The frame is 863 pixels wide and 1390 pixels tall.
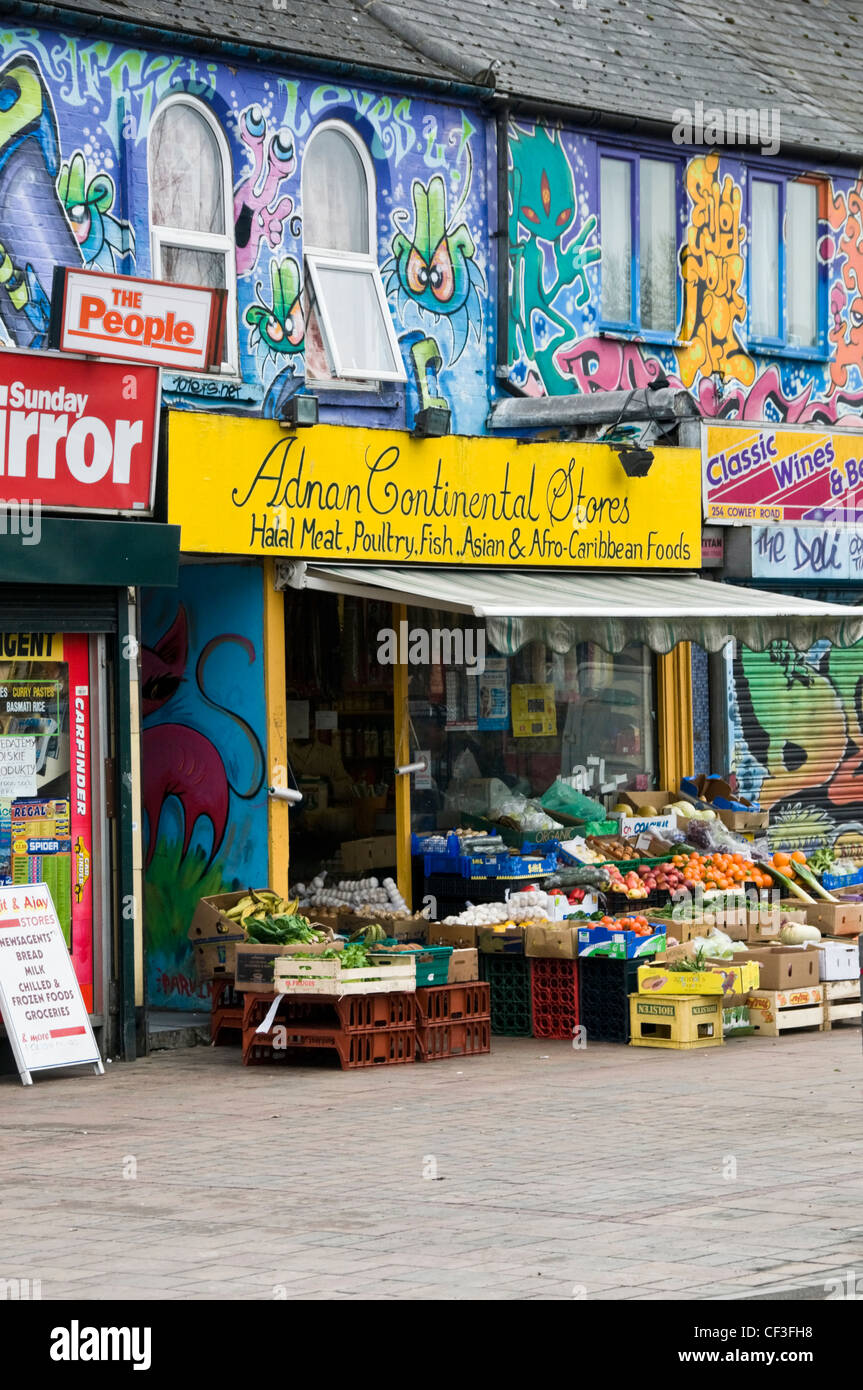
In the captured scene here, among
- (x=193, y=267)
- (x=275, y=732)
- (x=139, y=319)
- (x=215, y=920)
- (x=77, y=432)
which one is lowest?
(x=215, y=920)

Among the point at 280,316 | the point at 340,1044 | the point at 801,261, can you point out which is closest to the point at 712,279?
the point at 801,261

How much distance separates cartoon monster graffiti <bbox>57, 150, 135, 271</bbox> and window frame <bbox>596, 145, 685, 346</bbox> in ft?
15.7

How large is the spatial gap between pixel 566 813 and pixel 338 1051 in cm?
447

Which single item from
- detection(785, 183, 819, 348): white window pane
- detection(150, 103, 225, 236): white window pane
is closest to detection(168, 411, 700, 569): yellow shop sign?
detection(150, 103, 225, 236): white window pane

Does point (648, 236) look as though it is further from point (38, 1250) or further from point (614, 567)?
point (38, 1250)

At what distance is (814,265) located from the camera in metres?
19.6

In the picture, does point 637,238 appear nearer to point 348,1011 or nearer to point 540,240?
point 540,240

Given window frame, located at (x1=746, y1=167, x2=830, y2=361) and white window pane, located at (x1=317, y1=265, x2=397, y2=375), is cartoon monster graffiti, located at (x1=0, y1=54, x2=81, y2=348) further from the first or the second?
window frame, located at (x1=746, y1=167, x2=830, y2=361)

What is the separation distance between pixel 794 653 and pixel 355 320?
5840 millimetres

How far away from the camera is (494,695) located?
1689cm

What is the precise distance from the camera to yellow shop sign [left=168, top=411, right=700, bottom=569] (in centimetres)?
1403

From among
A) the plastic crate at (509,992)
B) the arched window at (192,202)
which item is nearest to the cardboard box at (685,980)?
the plastic crate at (509,992)

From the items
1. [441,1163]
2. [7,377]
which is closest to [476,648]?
[7,377]

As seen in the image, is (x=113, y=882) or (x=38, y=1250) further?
(x=113, y=882)
